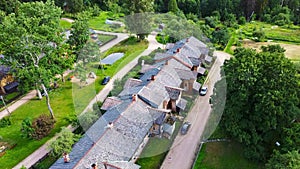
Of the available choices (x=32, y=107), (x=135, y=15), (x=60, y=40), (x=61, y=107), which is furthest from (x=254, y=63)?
(x=135, y=15)

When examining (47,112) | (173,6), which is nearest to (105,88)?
(47,112)

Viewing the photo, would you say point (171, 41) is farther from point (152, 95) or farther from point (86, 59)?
point (152, 95)

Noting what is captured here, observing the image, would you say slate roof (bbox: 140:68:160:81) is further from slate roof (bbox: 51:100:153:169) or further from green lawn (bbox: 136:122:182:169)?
green lawn (bbox: 136:122:182:169)

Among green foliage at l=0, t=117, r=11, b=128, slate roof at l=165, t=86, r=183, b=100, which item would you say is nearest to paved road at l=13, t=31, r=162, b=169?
green foliage at l=0, t=117, r=11, b=128

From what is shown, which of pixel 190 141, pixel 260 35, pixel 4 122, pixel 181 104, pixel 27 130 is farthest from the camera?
pixel 260 35

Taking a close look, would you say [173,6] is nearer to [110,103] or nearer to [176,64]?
[176,64]

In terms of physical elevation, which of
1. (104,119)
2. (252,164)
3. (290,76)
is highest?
(290,76)
